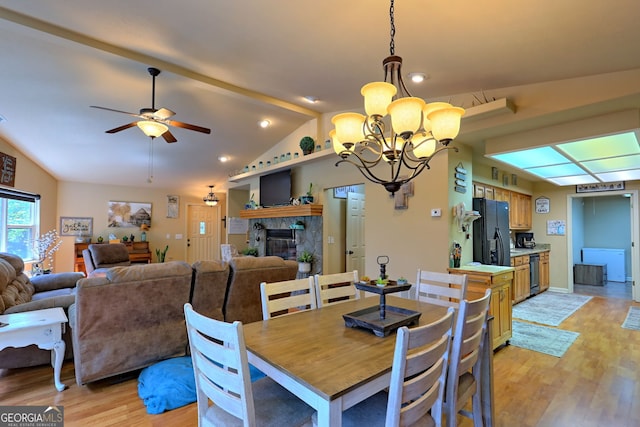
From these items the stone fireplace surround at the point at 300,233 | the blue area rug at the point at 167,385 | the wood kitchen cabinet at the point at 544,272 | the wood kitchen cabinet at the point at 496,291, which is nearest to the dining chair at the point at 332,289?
the blue area rug at the point at 167,385

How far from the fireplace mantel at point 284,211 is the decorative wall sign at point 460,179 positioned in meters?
2.36

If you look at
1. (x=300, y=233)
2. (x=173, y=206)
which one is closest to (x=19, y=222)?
(x=173, y=206)

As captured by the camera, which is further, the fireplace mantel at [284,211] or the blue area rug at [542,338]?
the fireplace mantel at [284,211]

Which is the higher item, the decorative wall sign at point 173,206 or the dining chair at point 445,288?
the decorative wall sign at point 173,206

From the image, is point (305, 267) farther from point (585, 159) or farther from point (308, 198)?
point (585, 159)

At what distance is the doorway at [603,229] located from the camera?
5.65m

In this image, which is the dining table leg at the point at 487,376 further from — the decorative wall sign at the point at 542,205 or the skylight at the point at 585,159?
the decorative wall sign at the point at 542,205

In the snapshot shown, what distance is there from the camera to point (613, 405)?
2350 millimetres

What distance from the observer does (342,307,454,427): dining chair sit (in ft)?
3.70

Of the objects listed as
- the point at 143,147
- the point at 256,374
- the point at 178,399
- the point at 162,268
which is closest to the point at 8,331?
the point at 162,268

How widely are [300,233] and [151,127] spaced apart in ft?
10.4

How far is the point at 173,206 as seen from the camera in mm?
8648

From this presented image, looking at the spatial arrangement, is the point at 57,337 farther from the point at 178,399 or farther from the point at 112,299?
the point at 178,399

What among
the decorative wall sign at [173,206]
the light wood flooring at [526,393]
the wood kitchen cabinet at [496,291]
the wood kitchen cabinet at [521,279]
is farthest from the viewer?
the decorative wall sign at [173,206]
